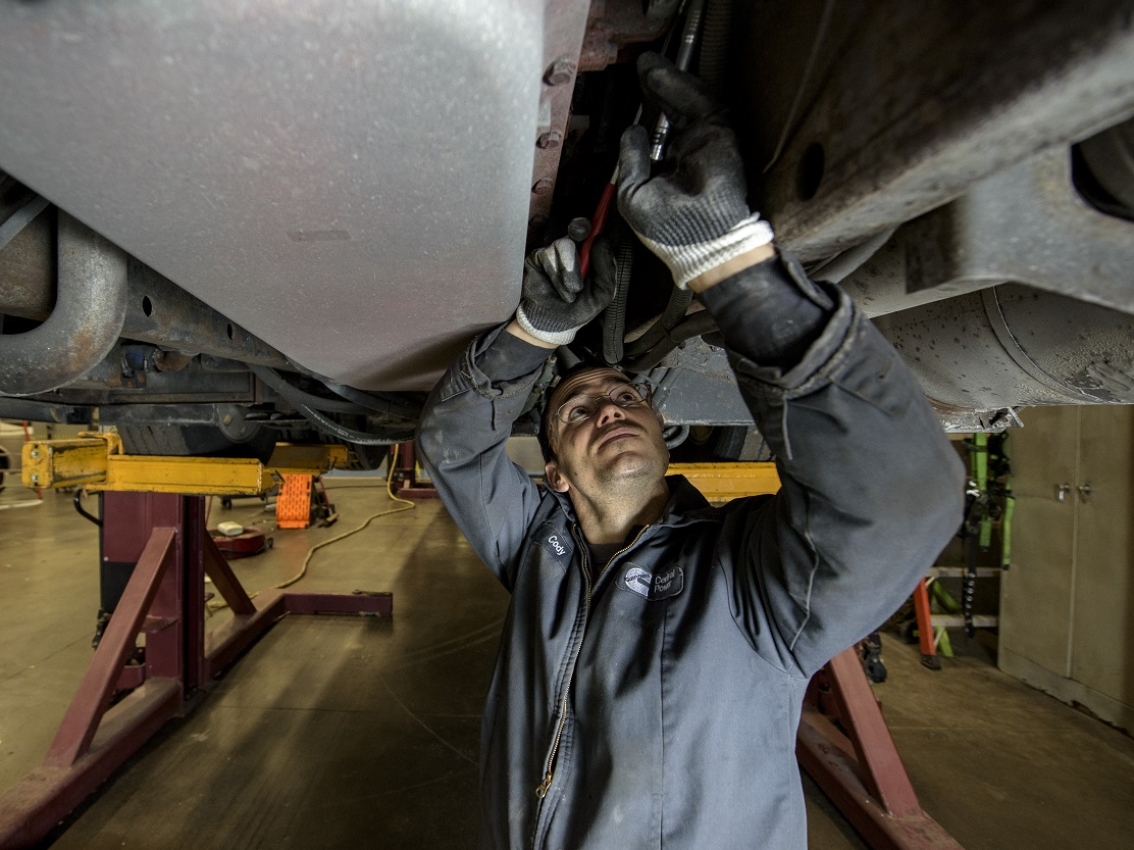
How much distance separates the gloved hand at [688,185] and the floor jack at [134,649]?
1.82 m

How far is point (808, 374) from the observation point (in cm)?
47

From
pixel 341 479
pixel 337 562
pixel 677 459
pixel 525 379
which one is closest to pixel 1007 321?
pixel 525 379

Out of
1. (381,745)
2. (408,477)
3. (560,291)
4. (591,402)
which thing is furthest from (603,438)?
(408,477)

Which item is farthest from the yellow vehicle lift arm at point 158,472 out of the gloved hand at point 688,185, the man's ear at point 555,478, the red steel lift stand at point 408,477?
the red steel lift stand at point 408,477

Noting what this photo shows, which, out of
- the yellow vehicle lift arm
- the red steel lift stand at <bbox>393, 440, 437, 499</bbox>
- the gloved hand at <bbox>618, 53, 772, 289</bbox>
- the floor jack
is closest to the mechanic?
the gloved hand at <bbox>618, 53, 772, 289</bbox>

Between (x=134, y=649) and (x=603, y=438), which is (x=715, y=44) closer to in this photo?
(x=603, y=438)

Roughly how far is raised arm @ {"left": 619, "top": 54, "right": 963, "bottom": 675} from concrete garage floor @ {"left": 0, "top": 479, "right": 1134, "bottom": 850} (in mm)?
420

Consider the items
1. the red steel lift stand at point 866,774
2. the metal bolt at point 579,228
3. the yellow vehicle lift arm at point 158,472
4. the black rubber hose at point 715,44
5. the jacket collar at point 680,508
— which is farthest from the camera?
the yellow vehicle lift arm at point 158,472

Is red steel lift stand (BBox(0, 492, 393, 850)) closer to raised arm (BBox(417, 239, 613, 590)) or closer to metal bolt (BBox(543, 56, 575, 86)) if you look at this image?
raised arm (BBox(417, 239, 613, 590))

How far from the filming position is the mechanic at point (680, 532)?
0.47 meters

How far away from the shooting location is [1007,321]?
23.2 inches

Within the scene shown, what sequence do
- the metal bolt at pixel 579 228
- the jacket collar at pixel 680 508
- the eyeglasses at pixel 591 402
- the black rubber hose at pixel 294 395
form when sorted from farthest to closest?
the black rubber hose at pixel 294 395, the eyeglasses at pixel 591 402, the jacket collar at pixel 680 508, the metal bolt at pixel 579 228

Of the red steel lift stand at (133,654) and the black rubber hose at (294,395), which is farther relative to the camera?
the red steel lift stand at (133,654)

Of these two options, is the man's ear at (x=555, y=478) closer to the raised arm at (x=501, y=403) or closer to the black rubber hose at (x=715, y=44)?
the raised arm at (x=501, y=403)
